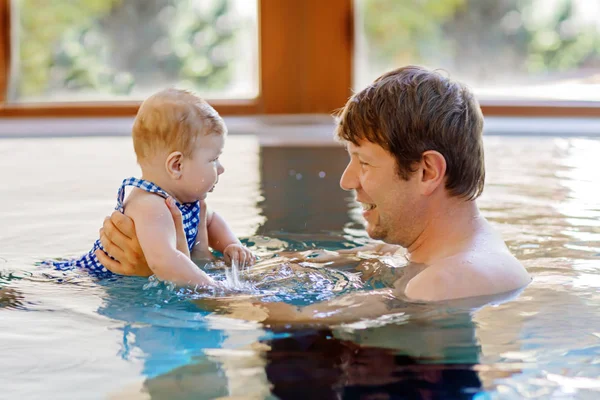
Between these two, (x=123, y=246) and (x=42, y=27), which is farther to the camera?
(x=42, y=27)

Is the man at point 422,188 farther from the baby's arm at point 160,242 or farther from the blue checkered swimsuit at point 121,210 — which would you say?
the blue checkered swimsuit at point 121,210

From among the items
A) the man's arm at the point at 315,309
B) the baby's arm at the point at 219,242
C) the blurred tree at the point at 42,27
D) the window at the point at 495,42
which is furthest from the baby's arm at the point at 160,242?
the blurred tree at the point at 42,27

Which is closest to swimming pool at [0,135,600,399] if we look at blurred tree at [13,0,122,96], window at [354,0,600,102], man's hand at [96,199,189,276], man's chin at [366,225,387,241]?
man's hand at [96,199,189,276]

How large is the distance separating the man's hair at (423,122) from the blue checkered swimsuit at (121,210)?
61 centimetres

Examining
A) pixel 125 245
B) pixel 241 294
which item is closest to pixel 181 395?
pixel 241 294

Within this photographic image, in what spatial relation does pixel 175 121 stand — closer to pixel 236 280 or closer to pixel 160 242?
pixel 160 242

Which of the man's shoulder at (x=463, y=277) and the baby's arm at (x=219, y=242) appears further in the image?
the baby's arm at (x=219, y=242)

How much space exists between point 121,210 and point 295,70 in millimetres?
4899

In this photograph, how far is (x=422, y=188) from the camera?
2012 mm

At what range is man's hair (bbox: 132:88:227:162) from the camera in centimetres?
226

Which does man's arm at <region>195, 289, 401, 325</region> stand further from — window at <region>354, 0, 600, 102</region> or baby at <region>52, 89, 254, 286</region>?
window at <region>354, 0, 600, 102</region>

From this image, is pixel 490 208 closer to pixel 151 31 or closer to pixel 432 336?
pixel 432 336

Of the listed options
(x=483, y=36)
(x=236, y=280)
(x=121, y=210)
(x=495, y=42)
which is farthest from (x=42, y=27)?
(x=236, y=280)

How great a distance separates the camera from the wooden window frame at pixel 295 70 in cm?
704
